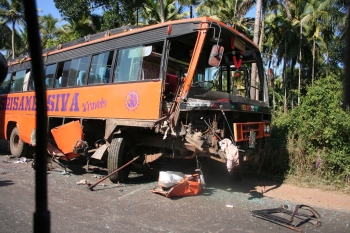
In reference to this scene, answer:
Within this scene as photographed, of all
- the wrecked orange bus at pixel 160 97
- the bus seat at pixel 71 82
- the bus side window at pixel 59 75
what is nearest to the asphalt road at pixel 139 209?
the wrecked orange bus at pixel 160 97

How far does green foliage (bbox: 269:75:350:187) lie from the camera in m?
7.22

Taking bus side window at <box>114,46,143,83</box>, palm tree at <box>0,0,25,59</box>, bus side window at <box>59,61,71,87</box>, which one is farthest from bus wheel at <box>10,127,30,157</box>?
palm tree at <box>0,0,25,59</box>

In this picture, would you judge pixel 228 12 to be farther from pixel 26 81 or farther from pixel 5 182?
pixel 5 182

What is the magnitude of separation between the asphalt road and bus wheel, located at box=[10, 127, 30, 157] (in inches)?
136

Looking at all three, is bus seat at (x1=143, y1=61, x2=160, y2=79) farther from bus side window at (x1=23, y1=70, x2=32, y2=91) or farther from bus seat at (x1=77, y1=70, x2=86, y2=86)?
bus side window at (x1=23, y1=70, x2=32, y2=91)

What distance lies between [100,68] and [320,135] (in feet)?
18.4

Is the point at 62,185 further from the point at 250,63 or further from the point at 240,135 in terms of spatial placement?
the point at 250,63

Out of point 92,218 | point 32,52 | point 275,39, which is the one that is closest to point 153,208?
point 92,218

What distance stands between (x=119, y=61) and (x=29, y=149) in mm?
5729

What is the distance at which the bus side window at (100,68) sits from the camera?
729 centimetres

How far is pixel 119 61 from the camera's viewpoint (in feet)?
23.0

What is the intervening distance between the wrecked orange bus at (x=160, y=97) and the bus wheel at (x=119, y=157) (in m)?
0.02

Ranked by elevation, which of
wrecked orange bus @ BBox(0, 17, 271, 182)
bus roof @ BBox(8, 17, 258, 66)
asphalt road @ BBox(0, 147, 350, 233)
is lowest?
asphalt road @ BBox(0, 147, 350, 233)

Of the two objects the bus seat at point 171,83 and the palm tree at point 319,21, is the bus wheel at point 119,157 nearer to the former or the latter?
the bus seat at point 171,83
